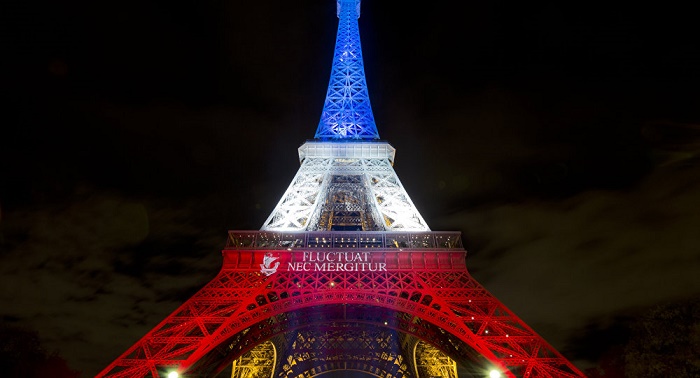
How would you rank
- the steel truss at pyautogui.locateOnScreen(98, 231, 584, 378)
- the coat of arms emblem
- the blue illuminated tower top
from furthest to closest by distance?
the blue illuminated tower top → the coat of arms emblem → the steel truss at pyautogui.locateOnScreen(98, 231, 584, 378)

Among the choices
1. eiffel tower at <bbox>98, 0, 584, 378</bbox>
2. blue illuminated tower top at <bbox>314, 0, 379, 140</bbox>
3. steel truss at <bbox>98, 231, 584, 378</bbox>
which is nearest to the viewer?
steel truss at <bbox>98, 231, 584, 378</bbox>

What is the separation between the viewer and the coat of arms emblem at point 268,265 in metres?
15.6

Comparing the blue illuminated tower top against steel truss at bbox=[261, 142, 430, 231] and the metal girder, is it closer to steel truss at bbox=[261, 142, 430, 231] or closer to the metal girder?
steel truss at bbox=[261, 142, 430, 231]

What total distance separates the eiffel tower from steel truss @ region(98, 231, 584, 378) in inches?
1.5

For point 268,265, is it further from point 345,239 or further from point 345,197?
point 345,197

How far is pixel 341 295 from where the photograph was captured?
14.8m

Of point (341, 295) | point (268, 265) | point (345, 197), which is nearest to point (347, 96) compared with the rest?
point (345, 197)

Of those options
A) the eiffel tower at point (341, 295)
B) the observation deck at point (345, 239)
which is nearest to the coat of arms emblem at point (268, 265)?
the eiffel tower at point (341, 295)

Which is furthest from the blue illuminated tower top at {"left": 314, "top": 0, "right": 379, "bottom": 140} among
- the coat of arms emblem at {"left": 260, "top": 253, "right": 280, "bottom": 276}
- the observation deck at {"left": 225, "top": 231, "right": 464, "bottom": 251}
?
the coat of arms emblem at {"left": 260, "top": 253, "right": 280, "bottom": 276}

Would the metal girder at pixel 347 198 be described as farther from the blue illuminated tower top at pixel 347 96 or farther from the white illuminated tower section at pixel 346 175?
the blue illuminated tower top at pixel 347 96

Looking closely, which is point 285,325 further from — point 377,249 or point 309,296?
point 377,249

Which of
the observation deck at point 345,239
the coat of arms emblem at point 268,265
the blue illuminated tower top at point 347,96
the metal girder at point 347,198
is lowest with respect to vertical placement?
the coat of arms emblem at point 268,265

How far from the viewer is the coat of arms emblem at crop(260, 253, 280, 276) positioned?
1559 centimetres

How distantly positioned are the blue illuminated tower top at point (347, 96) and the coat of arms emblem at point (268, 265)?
977 centimetres
